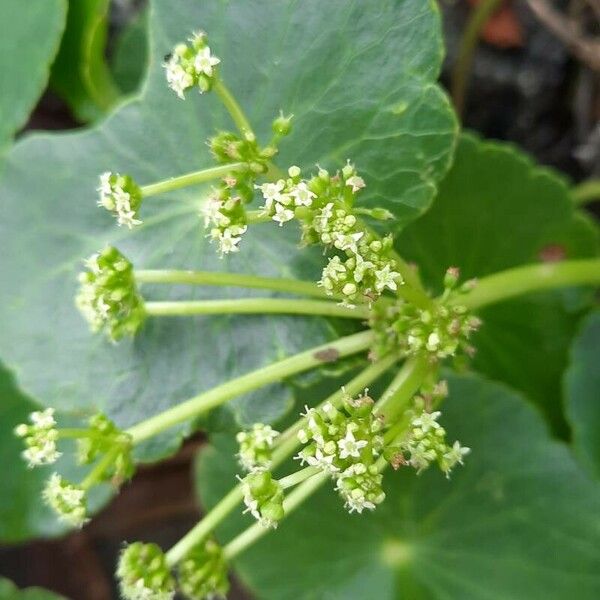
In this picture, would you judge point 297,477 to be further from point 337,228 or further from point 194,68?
point 194,68

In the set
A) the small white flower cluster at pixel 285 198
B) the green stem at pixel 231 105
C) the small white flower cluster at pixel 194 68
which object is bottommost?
the small white flower cluster at pixel 285 198

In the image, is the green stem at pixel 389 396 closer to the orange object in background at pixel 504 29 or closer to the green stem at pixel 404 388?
the green stem at pixel 404 388

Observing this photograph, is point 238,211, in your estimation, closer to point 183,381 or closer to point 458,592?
point 183,381

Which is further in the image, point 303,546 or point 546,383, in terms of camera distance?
point 546,383

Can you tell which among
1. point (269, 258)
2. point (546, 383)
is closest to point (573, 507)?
point (546, 383)

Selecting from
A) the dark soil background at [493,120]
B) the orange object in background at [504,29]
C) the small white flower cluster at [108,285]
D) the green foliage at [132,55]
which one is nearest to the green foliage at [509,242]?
the dark soil background at [493,120]

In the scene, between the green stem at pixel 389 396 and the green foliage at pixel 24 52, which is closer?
the green stem at pixel 389 396
